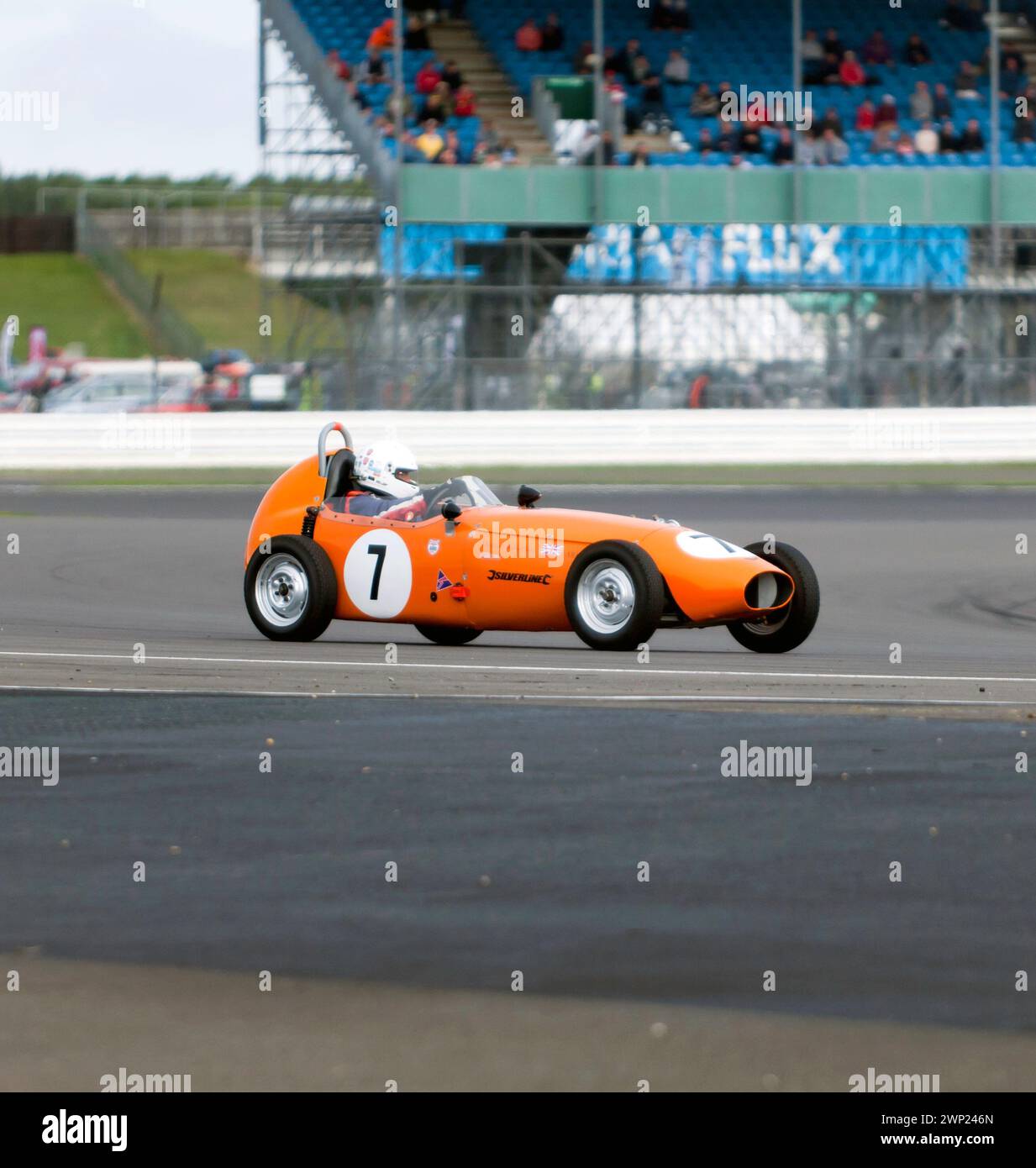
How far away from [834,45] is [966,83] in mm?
2027

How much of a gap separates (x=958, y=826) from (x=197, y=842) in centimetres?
213

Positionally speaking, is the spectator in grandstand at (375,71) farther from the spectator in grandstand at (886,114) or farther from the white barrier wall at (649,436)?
the spectator in grandstand at (886,114)

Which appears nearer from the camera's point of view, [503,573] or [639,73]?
[503,573]

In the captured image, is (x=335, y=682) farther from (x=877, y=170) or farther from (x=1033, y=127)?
(x=1033, y=127)

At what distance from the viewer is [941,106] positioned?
31.6m

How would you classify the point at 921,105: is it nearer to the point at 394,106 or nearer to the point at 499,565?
the point at 394,106

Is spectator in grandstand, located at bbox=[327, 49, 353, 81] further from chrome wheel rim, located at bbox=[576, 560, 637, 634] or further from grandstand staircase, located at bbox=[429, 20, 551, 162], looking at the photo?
chrome wheel rim, located at bbox=[576, 560, 637, 634]

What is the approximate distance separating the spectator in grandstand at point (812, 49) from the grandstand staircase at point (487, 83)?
13.7 feet

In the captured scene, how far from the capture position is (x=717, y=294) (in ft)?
87.4

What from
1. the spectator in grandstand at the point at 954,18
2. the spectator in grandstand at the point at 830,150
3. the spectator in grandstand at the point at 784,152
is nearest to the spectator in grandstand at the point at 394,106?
the spectator in grandstand at the point at 784,152

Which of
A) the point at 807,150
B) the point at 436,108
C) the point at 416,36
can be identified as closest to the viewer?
the point at 807,150

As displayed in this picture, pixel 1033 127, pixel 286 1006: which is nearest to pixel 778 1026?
pixel 286 1006

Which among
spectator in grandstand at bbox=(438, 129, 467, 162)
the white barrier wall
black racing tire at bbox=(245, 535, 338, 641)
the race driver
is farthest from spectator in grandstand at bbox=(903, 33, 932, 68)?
black racing tire at bbox=(245, 535, 338, 641)

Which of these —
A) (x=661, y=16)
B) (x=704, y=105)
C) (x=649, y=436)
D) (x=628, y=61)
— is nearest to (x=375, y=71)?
(x=628, y=61)
